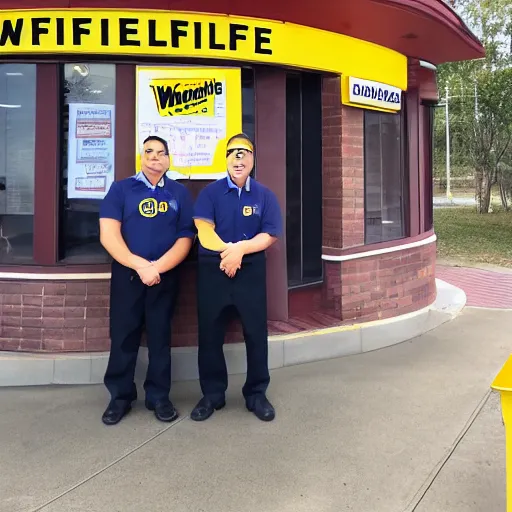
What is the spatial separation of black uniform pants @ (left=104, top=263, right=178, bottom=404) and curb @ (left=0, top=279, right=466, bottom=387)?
0.72 m

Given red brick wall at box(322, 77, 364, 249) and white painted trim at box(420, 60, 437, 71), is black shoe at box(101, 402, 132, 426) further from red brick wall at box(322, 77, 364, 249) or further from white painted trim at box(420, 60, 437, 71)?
white painted trim at box(420, 60, 437, 71)

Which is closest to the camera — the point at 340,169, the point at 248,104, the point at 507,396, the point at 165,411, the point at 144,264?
the point at 507,396

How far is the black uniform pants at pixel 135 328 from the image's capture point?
4.04m

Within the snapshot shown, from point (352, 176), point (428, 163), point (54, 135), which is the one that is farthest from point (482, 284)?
point (54, 135)

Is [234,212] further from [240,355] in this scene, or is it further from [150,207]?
[240,355]

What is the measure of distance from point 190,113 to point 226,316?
1797 mm

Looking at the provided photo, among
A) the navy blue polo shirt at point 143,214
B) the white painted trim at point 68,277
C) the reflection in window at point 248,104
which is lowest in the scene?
the white painted trim at point 68,277

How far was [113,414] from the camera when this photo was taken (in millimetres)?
4020

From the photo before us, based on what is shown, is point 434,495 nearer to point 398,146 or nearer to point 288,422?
point 288,422

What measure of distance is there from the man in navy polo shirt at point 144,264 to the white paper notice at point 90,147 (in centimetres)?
99

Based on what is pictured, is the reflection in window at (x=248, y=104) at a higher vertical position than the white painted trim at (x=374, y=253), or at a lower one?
higher

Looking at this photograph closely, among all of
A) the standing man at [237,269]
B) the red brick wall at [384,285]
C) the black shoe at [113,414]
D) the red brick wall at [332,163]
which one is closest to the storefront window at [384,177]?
the red brick wall at [384,285]

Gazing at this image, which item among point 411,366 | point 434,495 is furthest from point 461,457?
point 411,366

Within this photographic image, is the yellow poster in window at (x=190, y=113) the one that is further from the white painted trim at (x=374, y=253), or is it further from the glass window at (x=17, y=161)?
the white painted trim at (x=374, y=253)
